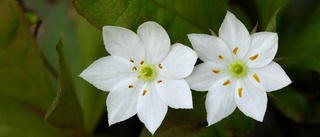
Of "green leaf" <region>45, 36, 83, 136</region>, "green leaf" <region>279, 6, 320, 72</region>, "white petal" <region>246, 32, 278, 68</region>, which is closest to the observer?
"white petal" <region>246, 32, 278, 68</region>

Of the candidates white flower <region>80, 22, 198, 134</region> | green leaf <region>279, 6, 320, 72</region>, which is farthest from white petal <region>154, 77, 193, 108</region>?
green leaf <region>279, 6, 320, 72</region>

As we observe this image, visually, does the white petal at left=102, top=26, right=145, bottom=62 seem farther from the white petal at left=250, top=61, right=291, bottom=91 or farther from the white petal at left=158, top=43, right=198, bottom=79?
the white petal at left=250, top=61, right=291, bottom=91

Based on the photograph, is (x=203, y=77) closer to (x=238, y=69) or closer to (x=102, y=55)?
(x=238, y=69)

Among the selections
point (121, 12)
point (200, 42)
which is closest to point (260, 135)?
point (200, 42)

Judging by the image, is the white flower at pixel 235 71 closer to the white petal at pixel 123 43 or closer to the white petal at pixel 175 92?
the white petal at pixel 175 92

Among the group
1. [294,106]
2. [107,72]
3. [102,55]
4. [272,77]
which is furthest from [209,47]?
[102,55]

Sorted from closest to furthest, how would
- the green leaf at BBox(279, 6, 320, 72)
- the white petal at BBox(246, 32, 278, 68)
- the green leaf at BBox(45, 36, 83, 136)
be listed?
the white petal at BBox(246, 32, 278, 68) → the green leaf at BBox(45, 36, 83, 136) → the green leaf at BBox(279, 6, 320, 72)

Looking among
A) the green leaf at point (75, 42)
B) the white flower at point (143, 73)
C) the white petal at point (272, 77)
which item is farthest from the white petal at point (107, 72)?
the green leaf at point (75, 42)
